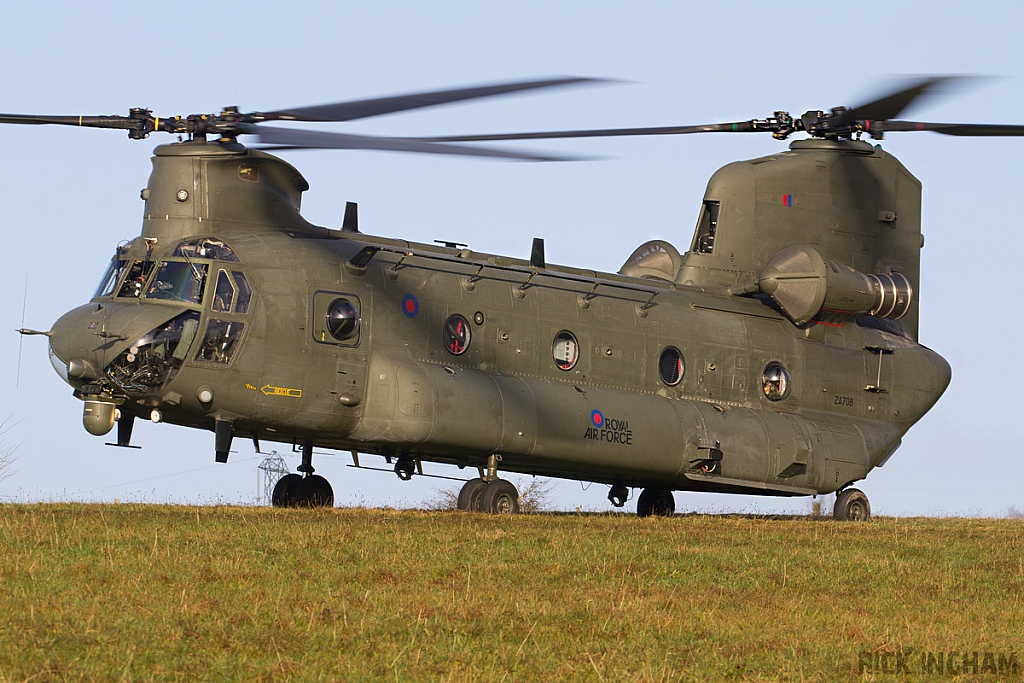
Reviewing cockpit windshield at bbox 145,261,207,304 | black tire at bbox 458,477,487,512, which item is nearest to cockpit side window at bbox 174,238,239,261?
cockpit windshield at bbox 145,261,207,304

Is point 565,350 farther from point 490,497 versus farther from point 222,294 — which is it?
point 222,294

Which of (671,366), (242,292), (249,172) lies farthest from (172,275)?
(671,366)

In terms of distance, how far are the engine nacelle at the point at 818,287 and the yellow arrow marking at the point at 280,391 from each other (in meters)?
9.59

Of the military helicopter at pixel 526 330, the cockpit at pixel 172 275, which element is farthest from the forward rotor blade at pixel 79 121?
the cockpit at pixel 172 275

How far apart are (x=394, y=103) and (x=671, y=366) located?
8.68 m

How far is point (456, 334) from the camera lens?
21422mm

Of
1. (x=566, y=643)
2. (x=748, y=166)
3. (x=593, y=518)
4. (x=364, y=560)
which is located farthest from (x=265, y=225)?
(x=566, y=643)

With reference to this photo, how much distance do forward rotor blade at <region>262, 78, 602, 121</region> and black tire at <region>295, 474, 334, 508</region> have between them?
6.00m

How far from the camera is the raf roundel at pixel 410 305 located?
2089cm

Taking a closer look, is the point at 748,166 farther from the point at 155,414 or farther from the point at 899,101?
the point at 155,414

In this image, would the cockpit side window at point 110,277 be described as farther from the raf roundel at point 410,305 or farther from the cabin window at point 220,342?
the raf roundel at point 410,305

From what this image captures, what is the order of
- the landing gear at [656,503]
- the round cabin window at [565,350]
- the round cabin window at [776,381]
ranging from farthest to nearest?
the landing gear at [656,503]
the round cabin window at [776,381]
the round cabin window at [565,350]

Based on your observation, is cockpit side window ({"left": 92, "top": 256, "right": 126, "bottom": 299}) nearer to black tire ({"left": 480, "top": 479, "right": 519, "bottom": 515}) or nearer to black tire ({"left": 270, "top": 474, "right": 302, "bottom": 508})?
black tire ({"left": 270, "top": 474, "right": 302, "bottom": 508})

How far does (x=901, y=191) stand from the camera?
2709cm
